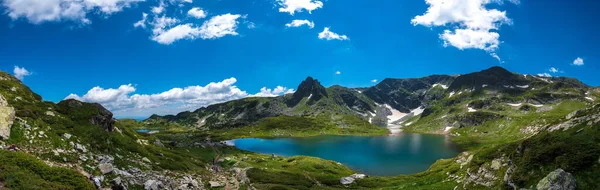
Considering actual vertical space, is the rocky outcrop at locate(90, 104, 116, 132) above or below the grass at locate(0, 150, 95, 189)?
above

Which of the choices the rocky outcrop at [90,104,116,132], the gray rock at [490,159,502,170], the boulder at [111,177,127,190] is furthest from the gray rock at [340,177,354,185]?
the rocky outcrop at [90,104,116,132]

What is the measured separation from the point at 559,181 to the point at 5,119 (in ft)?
177

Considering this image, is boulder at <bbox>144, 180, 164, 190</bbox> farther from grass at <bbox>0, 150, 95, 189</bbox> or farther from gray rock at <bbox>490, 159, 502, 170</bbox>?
gray rock at <bbox>490, 159, 502, 170</bbox>

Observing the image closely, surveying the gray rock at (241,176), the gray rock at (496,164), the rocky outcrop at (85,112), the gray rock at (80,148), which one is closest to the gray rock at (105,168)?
the gray rock at (80,148)

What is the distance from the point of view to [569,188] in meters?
24.0

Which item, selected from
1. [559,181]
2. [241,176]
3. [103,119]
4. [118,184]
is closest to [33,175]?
[118,184]

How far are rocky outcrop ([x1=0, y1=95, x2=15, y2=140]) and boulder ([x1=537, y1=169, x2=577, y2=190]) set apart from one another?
50797mm

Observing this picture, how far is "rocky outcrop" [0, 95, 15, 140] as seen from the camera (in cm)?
3262

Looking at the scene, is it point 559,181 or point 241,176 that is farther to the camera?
point 241,176

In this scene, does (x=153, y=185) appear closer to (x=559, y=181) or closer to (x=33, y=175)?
(x=33, y=175)

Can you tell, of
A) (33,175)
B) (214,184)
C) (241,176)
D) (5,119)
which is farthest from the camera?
(241,176)

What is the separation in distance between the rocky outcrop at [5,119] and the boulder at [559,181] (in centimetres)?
5080

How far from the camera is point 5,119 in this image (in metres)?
34.6

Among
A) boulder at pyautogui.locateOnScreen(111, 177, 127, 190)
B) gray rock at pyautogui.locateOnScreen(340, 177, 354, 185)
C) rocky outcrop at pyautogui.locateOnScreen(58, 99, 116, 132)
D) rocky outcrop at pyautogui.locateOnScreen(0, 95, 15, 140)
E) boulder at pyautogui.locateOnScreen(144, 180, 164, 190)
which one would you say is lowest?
gray rock at pyautogui.locateOnScreen(340, 177, 354, 185)
